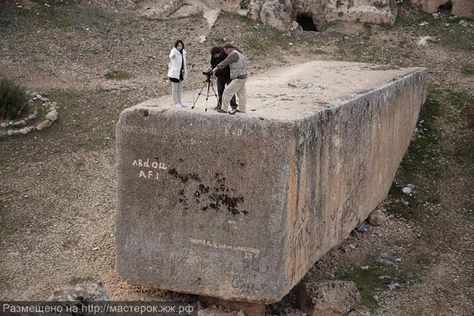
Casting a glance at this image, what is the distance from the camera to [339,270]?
8836mm

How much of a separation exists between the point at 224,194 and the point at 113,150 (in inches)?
211

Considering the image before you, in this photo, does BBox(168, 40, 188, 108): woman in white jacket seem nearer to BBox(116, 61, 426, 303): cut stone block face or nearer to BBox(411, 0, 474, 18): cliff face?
BBox(116, 61, 426, 303): cut stone block face

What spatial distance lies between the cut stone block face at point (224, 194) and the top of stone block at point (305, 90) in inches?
2.3

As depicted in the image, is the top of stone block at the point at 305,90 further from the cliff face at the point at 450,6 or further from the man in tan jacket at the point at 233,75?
the cliff face at the point at 450,6

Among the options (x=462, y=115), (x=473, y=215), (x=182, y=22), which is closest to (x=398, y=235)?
(x=473, y=215)

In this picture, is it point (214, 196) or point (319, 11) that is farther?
point (319, 11)

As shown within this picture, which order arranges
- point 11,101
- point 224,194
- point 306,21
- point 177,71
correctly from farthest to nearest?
point 306,21 < point 11,101 < point 177,71 < point 224,194

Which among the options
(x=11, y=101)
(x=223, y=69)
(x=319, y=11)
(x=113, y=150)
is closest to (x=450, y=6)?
(x=319, y=11)

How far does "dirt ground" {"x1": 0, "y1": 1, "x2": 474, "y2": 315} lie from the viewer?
853cm

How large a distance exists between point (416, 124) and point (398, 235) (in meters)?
4.17

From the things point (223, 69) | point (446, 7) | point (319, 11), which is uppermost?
point (446, 7)

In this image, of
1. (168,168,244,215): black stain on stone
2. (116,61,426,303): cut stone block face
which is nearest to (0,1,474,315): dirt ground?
(116,61,426,303): cut stone block face

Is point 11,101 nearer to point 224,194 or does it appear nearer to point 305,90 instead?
point 305,90

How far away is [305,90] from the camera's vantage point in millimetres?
9500
